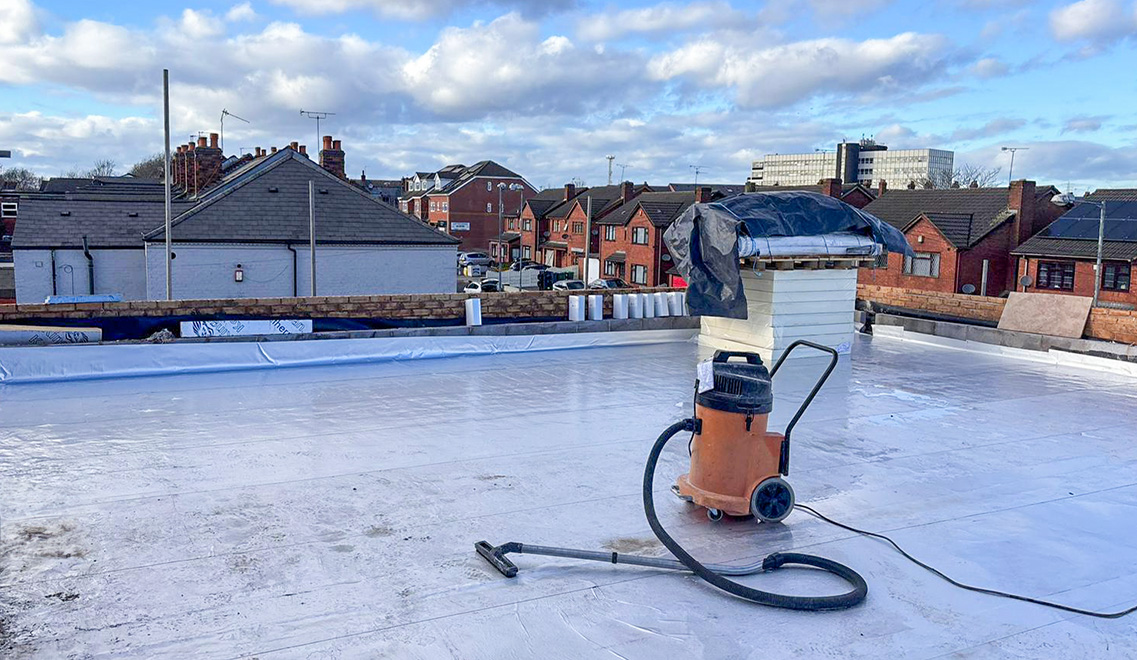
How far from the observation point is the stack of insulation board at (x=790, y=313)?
11.8 metres

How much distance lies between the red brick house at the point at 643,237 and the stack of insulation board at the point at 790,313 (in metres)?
24.9

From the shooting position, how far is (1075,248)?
28.6 m

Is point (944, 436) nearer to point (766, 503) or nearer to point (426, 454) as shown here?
point (766, 503)

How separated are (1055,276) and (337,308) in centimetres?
2703

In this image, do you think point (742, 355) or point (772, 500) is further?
point (772, 500)

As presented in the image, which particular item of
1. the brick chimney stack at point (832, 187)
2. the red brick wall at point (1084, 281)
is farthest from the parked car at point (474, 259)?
the red brick wall at point (1084, 281)

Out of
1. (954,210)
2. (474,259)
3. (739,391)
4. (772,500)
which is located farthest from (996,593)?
(474,259)

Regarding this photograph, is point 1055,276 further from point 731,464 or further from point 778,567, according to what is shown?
point 778,567

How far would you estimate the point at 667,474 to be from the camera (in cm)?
641

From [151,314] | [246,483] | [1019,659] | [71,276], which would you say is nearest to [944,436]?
[1019,659]

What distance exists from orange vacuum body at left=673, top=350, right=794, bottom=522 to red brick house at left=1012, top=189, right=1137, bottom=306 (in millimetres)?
25600

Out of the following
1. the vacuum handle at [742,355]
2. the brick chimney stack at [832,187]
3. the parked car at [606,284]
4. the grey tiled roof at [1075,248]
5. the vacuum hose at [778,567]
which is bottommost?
the vacuum hose at [778,567]

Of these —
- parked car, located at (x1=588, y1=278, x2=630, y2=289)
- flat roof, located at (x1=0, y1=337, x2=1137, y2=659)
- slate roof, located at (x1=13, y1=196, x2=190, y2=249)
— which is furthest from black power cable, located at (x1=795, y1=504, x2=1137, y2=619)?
parked car, located at (x1=588, y1=278, x2=630, y2=289)

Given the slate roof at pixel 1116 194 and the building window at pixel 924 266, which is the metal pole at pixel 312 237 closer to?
the building window at pixel 924 266
